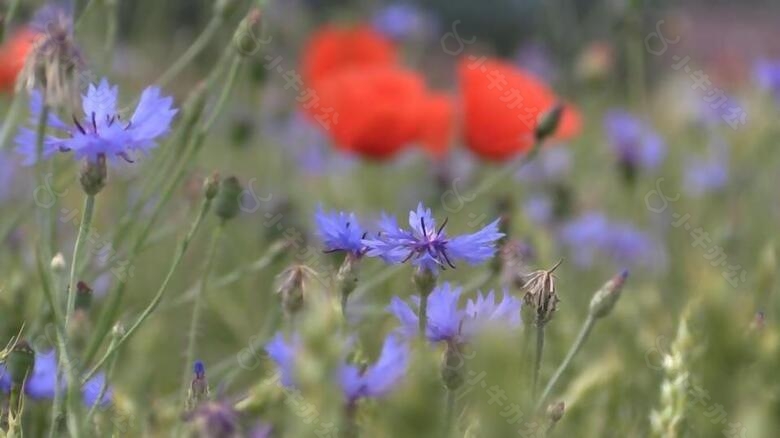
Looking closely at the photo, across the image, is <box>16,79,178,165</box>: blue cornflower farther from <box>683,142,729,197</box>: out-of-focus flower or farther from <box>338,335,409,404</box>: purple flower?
<box>683,142,729,197</box>: out-of-focus flower

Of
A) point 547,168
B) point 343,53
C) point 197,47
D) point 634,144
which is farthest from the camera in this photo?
point 547,168

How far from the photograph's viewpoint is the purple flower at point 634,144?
41.6 inches

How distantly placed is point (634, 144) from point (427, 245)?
0.76 metres

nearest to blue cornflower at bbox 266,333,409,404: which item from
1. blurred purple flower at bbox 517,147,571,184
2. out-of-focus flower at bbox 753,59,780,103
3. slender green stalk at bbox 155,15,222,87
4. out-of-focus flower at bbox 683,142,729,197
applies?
slender green stalk at bbox 155,15,222,87

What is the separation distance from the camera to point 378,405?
0.41m

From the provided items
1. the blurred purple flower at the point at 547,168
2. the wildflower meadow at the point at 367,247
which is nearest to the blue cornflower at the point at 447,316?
the wildflower meadow at the point at 367,247

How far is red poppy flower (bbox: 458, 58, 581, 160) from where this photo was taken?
3.22ft

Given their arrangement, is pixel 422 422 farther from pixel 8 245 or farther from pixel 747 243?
pixel 747 243

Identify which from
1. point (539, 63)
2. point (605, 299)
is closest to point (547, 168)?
point (539, 63)

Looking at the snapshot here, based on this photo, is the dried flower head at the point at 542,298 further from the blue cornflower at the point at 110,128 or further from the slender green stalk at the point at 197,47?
the slender green stalk at the point at 197,47

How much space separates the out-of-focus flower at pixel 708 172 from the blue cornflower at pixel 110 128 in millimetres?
1002

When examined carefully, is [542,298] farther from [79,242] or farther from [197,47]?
[197,47]

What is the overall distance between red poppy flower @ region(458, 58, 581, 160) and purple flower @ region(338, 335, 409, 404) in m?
0.64

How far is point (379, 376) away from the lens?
0.34 meters
